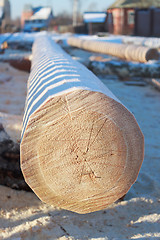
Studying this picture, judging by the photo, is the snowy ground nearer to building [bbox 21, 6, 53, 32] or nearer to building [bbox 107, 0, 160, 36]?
building [bbox 107, 0, 160, 36]

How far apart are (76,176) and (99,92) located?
2.14ft

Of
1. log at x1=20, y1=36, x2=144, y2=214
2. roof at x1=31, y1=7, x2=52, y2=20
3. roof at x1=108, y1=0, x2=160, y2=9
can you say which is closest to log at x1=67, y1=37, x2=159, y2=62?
log at x1=20, y1=36, x2=144, y2=214

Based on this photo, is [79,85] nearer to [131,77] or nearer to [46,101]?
[46,101]

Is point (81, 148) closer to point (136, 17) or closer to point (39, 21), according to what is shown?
point (136, 17)

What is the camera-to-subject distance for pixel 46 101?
2135 millimetres

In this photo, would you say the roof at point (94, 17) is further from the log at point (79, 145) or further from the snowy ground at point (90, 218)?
the log at point (79, 145)

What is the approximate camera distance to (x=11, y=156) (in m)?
3.04

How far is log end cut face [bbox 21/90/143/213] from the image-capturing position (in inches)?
84.4

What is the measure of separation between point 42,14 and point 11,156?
45260mm

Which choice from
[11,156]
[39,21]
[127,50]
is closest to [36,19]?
[39,21]

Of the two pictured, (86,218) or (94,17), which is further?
(94,17)

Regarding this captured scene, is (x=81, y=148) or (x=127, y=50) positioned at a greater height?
(x=81, y=148)

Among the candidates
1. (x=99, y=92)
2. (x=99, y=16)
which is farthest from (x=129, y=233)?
(x=99, y=16)

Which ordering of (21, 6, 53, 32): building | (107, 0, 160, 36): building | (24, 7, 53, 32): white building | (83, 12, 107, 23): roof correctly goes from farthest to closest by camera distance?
(21, 6, 53, 32): building, (24, 7, 53, 32): white building, (83, 12, 107, 23): roof, (107, 0, 160, 36): building
